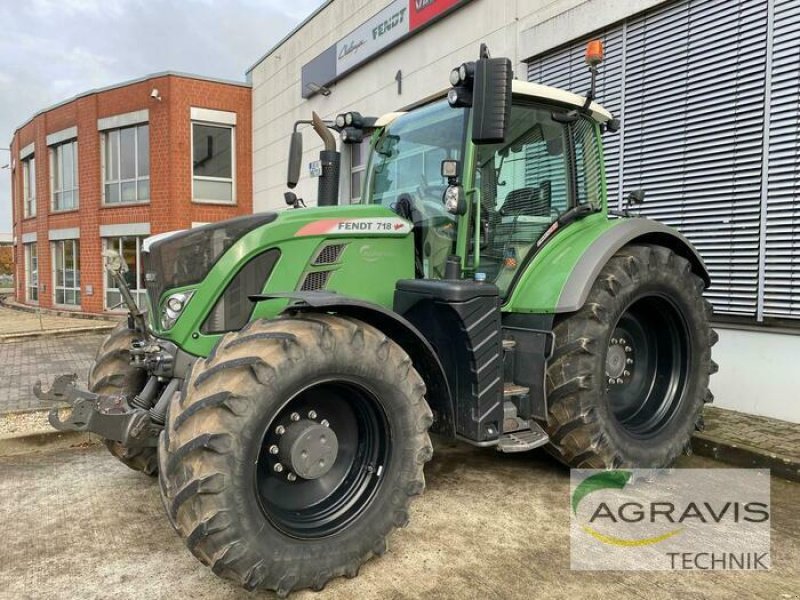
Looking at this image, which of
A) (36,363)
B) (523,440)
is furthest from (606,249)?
(36,363)

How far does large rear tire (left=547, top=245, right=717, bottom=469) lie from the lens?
12.6ft

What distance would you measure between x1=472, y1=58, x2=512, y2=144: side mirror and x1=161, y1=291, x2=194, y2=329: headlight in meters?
1.76

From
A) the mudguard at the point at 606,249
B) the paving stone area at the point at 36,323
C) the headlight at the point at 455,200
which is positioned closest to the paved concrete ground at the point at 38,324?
the paving stone area at the point at 36,323

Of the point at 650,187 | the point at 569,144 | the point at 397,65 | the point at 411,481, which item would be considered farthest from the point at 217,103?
the point at 411,481

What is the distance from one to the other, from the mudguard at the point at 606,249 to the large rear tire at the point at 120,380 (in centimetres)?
272

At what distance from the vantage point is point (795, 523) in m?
3.59

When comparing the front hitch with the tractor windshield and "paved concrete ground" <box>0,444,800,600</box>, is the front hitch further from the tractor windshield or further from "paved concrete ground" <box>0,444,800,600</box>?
the tractor windshield

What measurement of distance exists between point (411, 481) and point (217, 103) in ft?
54.0

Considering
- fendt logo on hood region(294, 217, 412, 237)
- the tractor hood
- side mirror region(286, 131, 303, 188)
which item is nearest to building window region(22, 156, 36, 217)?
side mirror region(286, 131, 303, 188)

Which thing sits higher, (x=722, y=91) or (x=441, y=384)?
(x=722, y=91)

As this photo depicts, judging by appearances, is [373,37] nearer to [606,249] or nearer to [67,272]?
[606,249]

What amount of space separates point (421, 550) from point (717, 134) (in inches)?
192

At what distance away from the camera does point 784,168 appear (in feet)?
17.5

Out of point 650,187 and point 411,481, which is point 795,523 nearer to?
point 411,481
